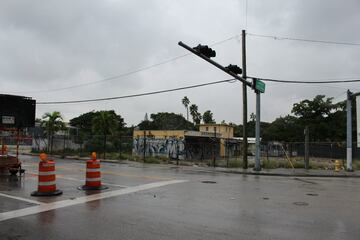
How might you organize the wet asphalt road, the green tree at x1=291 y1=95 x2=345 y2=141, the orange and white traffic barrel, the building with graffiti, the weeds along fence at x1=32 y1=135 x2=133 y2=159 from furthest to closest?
the green tree at x1=291 y1=95 x2=345 y2=141
the building with graffiti
the weeds along fence at x1=32 y1=135 x2=133 y2=159
the orange and white traffic barrel
the wet asphalt road

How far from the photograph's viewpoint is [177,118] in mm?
97750

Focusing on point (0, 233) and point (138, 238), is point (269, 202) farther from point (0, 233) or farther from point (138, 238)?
point (0, 233)

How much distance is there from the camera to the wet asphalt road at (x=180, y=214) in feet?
22.1

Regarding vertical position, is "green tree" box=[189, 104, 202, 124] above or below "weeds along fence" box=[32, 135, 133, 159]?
above

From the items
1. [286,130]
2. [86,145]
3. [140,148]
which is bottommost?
[140,148]

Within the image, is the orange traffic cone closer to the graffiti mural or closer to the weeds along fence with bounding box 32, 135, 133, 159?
the weeds along fence with bounding box 32, 135, 133, 159

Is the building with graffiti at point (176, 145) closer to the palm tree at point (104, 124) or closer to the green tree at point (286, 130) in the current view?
the palm tree at point (104, 124)

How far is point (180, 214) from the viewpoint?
27.3 ft

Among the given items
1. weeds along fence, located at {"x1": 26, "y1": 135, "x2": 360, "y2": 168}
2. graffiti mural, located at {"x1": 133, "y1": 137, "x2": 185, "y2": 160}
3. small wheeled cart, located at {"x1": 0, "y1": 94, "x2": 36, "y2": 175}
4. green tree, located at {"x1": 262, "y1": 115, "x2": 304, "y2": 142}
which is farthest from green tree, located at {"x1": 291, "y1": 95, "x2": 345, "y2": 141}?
small wheeled cart, located at {"x1": 0, "y1": 94, "x2": 36, "y2": 175}

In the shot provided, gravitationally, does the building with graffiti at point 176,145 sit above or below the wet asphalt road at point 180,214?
above

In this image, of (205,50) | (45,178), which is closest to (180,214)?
(45,178)

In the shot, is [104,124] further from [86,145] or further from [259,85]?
[259,85]

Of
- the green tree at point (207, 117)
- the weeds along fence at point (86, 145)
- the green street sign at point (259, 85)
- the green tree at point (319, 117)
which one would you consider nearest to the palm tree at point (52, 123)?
the weeds along fence at point (86, 145)

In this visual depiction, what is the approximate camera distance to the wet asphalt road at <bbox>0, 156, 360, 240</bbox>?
265 inches
